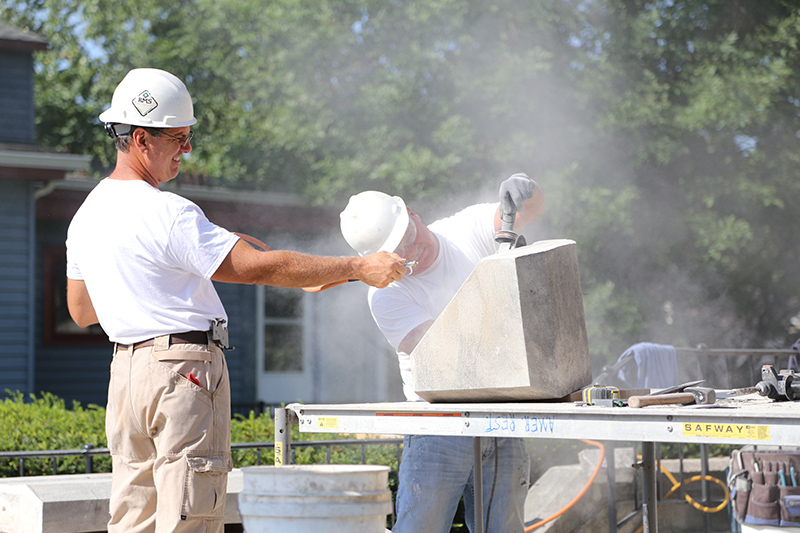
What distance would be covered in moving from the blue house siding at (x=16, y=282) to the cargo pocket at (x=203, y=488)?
8257mm

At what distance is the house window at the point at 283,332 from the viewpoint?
12086mm

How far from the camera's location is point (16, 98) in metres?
10.9

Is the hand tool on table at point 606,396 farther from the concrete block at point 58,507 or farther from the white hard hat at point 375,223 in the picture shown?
the concrete block at point 58,507

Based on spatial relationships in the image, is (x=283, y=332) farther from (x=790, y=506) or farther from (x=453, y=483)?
(x=453, y=483)

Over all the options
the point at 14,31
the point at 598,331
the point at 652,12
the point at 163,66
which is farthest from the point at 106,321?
the point at 163,66

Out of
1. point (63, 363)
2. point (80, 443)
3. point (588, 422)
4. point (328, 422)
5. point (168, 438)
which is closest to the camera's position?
point (588, 422)

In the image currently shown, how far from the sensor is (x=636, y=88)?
8.88 meters

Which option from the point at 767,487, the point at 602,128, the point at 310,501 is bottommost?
the point at 767,487

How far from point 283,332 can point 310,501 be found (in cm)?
1037

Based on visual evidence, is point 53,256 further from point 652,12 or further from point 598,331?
point 652,12

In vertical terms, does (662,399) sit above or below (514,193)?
below

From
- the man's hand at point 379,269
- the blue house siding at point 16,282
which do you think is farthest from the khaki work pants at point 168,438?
the blue house siding at point 16,282

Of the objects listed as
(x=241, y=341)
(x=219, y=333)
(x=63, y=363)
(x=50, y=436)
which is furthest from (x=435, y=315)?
(x=63, y=363)

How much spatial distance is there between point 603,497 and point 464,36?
575cm
